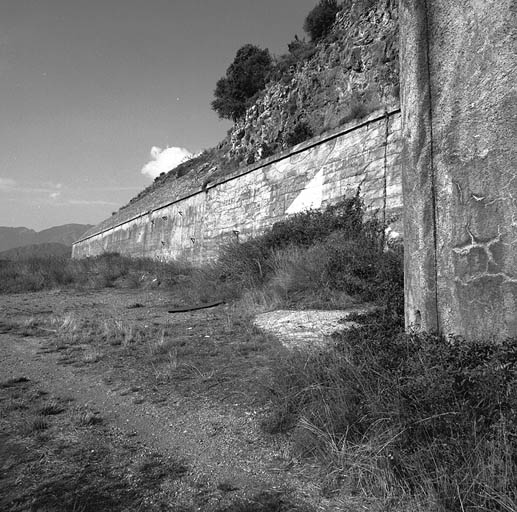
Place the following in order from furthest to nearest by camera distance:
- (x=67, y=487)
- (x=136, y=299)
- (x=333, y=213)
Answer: (x=136, y=299) → (x=333, y=213) → (x=67, y=487)

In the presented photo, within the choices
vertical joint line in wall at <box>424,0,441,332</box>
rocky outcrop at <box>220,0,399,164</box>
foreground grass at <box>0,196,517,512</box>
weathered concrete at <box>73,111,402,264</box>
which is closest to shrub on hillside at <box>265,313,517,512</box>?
foreground grass at <box>0,196,517,512</box>

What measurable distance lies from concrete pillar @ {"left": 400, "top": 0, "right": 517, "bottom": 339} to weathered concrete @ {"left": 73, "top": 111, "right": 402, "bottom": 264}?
405cm

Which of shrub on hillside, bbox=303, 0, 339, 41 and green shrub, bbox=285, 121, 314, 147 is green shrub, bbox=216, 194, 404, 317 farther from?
shrub on hillside, bbox=303, 0, 339, 41

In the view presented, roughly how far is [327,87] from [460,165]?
13.9 meters

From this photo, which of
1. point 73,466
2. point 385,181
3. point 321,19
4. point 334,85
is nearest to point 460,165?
point 73,466

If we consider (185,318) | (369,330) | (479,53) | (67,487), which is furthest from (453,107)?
(185,318)

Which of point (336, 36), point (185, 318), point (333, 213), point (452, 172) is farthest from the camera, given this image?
point (336, 36)

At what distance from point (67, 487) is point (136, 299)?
312 inches

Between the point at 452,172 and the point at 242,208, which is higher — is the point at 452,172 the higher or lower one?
the lower one

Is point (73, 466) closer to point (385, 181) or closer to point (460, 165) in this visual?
point (460, 165)

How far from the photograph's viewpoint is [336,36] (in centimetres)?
1670

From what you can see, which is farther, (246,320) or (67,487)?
(246,320)

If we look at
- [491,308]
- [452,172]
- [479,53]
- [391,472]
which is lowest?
[391,472]

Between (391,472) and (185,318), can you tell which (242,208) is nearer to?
(185,318)
